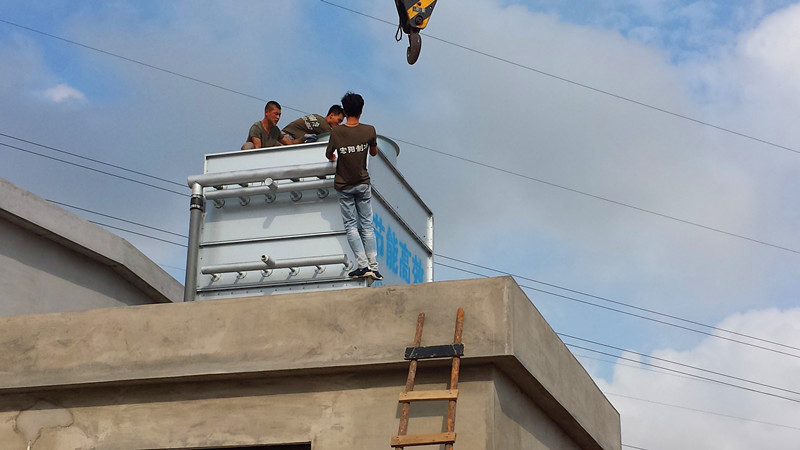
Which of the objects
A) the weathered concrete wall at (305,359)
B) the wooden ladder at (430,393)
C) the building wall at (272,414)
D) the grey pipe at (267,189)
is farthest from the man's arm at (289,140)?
the wooden ladder at (430,393)

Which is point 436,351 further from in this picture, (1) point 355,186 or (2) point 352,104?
(2) point 352,104

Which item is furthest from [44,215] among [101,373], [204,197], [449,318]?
[449,318]

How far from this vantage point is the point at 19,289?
14.2 metres

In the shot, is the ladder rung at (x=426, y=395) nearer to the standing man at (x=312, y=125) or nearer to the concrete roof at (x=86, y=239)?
the standing man at (x=312, y=125)

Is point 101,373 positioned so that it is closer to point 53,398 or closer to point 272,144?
point 53,398

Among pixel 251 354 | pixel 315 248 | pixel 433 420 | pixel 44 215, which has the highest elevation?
pixel 44 215

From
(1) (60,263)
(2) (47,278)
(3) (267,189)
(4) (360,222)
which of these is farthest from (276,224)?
(1) (60,263)

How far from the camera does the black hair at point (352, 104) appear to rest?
35.1 feet

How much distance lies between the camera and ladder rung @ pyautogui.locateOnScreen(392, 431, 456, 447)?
25.3 ft

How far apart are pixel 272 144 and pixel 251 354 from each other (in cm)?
454

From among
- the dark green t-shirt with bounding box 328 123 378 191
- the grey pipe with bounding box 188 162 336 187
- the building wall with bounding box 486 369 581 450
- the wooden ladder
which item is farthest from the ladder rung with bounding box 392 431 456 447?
the grey pipe with bounding box 188 162 336 187

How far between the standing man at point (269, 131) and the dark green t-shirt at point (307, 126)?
149 millimetres

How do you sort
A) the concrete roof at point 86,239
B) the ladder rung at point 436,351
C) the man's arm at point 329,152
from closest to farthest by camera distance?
the ladder rung at point 436,351 → the man's arm at point 329,152 → the concrete roof at point 86,239

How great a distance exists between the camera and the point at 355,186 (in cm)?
1057
